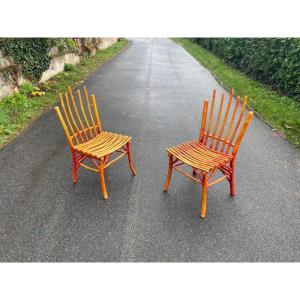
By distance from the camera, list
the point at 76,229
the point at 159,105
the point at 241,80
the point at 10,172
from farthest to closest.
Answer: the point at 241,80
the point at 159,105
the point at 10,172
the point at 76,229

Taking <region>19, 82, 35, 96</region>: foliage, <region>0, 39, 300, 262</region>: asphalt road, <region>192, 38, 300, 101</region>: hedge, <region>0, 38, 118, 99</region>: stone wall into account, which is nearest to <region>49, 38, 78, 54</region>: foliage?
<region>0, 38, 118, 99</region>: stone wall

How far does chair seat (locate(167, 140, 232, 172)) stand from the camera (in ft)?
10.5

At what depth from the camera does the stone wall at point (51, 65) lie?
6.42 m

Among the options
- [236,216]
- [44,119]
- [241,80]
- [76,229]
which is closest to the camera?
[76,229]

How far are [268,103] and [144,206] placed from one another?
203 inches

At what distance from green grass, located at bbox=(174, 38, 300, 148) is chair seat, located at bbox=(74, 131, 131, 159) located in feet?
11.5

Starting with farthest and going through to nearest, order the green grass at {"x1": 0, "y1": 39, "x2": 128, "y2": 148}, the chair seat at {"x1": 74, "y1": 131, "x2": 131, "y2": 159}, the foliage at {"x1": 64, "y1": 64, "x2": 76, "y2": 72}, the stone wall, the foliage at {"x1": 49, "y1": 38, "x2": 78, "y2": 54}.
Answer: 1. the foliage at {"x1": 64, "y1": 64, "x2": 76, "y2": 72}
2. the foliage at {"x1": 49, "y1": 38, "x2": 78, "y2": 54}
3. the stone wall
4. the green grass at {"x1": 0, "y1": 39, "x2": 128, "y2": 148}
5. the chair seat at {"x1": 74, "y1": 131, "x2": 131, "y2": 159}

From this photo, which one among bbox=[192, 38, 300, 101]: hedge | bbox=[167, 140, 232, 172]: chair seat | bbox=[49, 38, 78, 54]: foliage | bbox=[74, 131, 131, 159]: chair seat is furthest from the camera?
bbox=[49, 38, 78, 54]: foliage

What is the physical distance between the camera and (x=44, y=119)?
19.5 feet

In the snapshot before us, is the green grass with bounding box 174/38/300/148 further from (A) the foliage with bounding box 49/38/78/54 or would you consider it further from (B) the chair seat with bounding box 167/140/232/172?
(A) the foliage with bounding box 49/38/78/54

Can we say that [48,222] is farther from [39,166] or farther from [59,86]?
[59,86]

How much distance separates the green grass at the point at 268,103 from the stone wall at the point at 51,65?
5.80m
